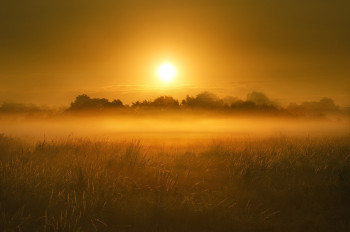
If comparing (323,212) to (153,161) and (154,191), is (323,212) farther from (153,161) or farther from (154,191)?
(153,161)

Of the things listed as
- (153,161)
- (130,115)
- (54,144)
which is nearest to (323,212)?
(153,161)

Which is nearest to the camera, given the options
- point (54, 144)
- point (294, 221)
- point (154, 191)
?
point (294, 221)

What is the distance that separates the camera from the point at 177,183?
866 cm

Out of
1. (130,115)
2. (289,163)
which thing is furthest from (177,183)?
(130,115)

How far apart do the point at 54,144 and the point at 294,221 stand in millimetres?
8812

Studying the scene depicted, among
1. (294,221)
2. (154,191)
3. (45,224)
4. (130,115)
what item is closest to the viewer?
(45,224)

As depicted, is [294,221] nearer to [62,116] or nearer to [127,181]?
[127,181]

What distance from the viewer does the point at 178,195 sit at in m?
8.19

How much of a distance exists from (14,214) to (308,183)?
5.68 meters

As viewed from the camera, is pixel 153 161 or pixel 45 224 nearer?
pixel 45 224

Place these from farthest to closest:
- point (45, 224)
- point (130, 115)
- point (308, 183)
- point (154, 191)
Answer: point (130, 115)
point (308, 183)
point (154, 191)
point (45, 224)

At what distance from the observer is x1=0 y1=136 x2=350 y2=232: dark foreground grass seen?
6.95 metres

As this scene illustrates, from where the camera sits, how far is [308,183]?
916 cm

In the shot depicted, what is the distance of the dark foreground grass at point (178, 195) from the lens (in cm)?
695
